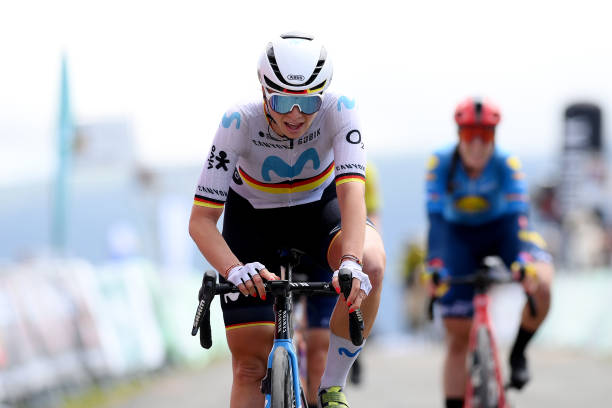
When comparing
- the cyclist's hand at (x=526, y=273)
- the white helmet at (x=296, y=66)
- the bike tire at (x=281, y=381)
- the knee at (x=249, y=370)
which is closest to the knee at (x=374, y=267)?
the bike tire at (x=281, y=381)

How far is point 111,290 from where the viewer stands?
12.8 m

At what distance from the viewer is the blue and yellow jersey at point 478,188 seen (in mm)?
7430

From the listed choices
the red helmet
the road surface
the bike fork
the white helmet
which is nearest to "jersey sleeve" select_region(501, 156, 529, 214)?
the red helmet

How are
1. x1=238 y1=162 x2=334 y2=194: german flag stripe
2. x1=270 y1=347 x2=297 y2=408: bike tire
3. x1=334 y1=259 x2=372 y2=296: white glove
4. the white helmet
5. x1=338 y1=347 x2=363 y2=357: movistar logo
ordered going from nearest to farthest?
x1=270 y1=347 x2=297 y2=408: bike tire, x1=334 y1=259 x2=372 y2=296: white glove, the white helmet, x1=338 y1=347 x2=363 y2=357: movistar logo, x1=238 y1=162 x2=334 y2=194: german flag stripe

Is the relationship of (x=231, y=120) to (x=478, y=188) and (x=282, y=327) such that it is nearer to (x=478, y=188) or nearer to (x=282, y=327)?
(x=282, y=327)

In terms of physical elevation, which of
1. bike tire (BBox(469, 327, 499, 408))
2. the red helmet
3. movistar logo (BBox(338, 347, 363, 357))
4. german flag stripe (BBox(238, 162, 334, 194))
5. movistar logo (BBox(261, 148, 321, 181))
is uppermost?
the red helmet

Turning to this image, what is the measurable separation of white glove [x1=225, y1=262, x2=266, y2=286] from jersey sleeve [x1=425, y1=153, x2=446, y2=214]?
3130 mm

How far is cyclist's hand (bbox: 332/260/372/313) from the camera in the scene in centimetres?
463

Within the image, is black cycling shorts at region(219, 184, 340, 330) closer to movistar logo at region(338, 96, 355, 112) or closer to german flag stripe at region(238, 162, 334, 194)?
german flag stripe at region(238, 162, 334, 194)

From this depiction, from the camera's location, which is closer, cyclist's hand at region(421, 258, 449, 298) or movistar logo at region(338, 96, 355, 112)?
movistar logo at region(338, 96, 355, 112)

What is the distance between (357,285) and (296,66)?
3.46ft

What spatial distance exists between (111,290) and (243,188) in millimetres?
7737

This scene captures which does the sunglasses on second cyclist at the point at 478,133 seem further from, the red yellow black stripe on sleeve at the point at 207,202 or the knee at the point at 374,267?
the red yellow black stripe on sleeve at the point at 207,202

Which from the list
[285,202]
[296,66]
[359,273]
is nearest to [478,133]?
[285,202]
